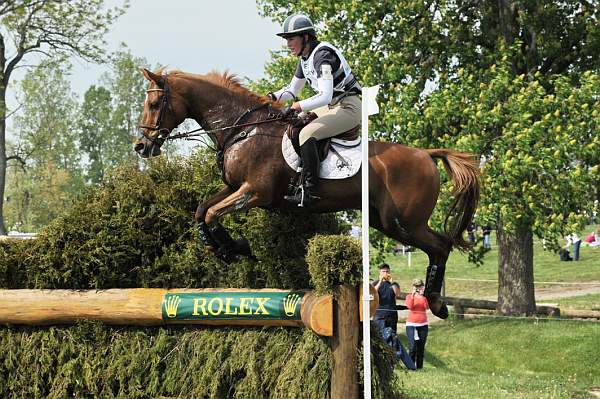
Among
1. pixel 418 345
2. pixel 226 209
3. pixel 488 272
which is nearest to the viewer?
pixel 226 209

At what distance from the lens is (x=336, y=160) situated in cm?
638

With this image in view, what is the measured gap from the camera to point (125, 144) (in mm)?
59281

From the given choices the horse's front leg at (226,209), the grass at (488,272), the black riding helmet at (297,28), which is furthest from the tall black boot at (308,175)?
the grass at (488,272)

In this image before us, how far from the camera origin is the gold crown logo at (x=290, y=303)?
577 centimetres

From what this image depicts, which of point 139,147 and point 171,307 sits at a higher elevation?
point 139,147

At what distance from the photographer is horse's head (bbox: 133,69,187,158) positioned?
643 centimetres

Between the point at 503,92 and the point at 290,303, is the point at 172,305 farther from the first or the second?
the point at 503,92

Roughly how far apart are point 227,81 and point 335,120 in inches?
42.5

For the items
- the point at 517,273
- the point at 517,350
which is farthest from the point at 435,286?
the point at 517,273

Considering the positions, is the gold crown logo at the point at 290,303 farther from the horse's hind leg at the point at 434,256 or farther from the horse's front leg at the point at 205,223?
the horse's hind leg at the point at 434,256

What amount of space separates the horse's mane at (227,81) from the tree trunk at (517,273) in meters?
10.6

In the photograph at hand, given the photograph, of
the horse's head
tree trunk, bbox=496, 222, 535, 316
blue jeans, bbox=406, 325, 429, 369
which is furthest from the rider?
tree trunk, bbox=496, 222, 535, 316

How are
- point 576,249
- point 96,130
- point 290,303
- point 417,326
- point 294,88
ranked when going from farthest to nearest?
1. point 96,130
2. point 576,249
3. point 417,326
4. point 294,88
5. point 290,303

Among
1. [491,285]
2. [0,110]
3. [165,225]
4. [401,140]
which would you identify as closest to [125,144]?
[0,110]
